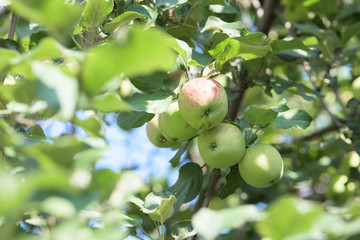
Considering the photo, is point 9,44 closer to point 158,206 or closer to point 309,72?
point 158,206

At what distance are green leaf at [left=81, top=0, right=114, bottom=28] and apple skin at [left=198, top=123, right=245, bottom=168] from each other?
417mm

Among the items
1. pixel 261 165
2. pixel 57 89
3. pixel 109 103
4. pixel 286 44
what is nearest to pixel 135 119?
pixel 261 165

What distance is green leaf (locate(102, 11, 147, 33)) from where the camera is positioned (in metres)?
1.14

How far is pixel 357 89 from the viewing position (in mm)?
2008

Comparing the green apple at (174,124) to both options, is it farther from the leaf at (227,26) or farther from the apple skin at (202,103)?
the leaf at (227,26)

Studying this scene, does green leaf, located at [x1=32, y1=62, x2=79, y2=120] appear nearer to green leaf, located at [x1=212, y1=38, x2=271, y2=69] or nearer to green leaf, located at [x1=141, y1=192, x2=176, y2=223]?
green leaf, located at [x1=141, y1=192, x2=176, y2=223]

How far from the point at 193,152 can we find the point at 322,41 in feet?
3.01

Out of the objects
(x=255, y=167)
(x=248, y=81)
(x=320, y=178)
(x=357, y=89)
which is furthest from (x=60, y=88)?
(x=320, y=178)

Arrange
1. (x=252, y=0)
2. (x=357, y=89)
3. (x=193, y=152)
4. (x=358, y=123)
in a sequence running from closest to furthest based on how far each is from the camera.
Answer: (x=358, y=123)
(x=357, y=89)
(x=252, y=0)
(x=193, y=152)

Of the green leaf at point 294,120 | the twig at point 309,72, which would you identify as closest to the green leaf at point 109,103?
the green leaf at point 294,120

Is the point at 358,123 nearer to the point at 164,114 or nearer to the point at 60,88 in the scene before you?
the point at 164,114

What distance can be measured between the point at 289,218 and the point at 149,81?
2.63 feet

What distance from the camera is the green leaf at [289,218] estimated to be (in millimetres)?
492

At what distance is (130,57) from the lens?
0.46 metres
